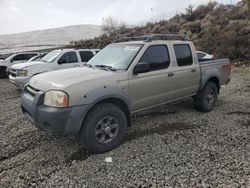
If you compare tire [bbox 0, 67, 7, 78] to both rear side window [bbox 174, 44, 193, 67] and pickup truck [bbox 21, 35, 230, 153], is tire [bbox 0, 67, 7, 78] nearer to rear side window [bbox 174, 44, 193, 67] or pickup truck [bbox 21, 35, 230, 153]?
pickup truck [bbox 21, 35, 230, 153]

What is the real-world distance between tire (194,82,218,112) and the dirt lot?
0.31 m

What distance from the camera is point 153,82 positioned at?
4.81 m

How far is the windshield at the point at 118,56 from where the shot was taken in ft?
15.1

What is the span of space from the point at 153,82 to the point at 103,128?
1.41 metres

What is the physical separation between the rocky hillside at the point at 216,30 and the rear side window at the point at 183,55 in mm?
10617

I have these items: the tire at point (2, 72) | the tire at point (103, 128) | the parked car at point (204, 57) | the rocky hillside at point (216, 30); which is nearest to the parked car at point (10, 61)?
the tire at point (2, 72)

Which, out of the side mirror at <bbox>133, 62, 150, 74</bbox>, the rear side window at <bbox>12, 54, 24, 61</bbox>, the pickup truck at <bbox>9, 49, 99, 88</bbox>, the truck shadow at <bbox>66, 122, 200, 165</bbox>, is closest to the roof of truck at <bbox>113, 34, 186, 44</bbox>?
the side mirror at <bbox>133, 62, 150, 74</bbox>

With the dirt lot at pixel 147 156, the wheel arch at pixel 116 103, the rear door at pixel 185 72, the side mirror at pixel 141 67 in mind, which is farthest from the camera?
the rear door at pixel 185 72

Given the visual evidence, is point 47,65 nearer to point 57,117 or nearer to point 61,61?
point 61,61

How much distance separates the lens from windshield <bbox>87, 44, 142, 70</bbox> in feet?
15.1

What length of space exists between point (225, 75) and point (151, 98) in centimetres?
302

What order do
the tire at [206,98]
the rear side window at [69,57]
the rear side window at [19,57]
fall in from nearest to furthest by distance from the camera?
the tire at [206,98]
the rear side window at [69,57]
the rear side window at [19,57]

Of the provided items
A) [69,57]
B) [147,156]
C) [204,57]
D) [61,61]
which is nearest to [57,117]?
[147,156]

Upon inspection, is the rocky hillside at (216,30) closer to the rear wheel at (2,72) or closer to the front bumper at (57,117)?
the rear wheel at (2,72)
